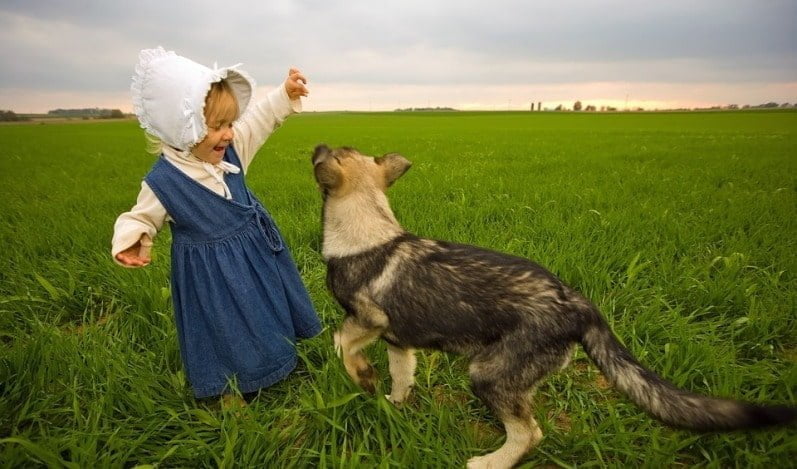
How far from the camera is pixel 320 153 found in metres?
2.26

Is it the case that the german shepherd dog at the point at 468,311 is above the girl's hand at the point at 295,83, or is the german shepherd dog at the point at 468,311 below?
below

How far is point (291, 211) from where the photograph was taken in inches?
237

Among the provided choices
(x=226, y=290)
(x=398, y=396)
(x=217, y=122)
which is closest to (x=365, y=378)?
(x=398, y=396)

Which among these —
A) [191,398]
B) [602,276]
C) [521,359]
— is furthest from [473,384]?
[602,276]

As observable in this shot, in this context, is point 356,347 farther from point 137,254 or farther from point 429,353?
Result: point 137,254

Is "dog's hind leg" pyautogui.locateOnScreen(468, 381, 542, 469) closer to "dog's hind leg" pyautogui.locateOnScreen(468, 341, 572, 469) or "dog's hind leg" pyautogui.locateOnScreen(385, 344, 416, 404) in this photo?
"dog's hind leg" pyautogui.locateOnScreen(468, 341, 572, 469)

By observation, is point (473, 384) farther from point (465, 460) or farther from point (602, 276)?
point (602, 276)

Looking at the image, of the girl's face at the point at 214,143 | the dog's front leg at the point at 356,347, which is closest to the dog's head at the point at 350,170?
the girl's face at the point at 214,143

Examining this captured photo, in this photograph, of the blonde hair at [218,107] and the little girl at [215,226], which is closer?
the little girl at [215,226]

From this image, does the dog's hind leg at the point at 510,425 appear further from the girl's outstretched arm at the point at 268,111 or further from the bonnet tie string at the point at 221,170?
the girl's outstretched arm at the point at 268,111

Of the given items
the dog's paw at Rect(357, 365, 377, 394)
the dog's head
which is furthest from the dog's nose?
the dog's paw at Rect(357, 365, 377, 394)

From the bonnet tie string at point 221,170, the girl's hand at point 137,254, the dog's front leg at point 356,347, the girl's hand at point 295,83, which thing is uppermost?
the girl's hand at point 295,83

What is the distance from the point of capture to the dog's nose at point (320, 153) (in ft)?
7.16

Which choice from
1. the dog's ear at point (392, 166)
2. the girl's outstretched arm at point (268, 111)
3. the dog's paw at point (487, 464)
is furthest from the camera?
the girl's outstretched arm at point (268, 111)
